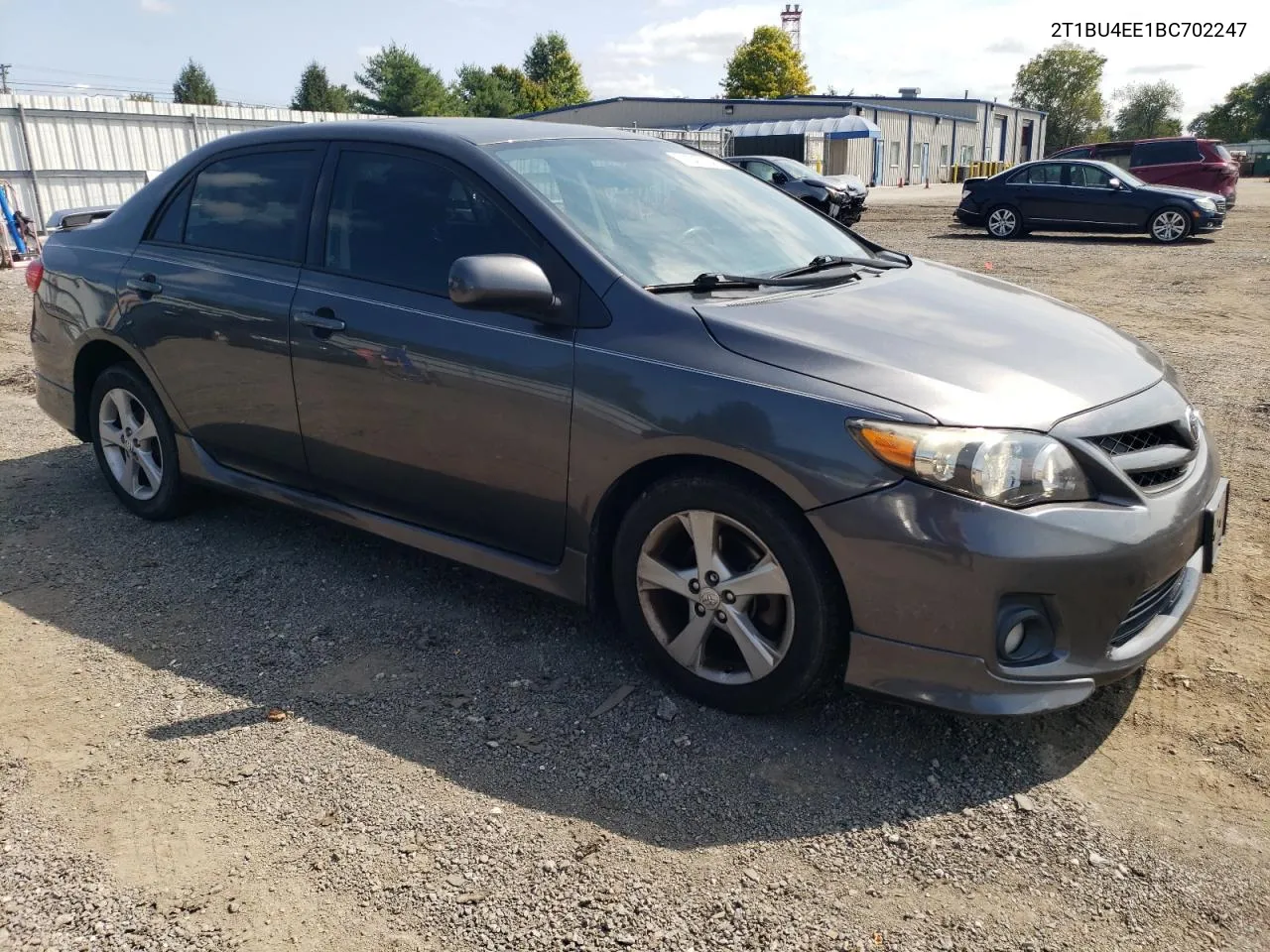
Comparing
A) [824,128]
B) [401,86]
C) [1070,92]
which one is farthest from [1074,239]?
[1070,92]

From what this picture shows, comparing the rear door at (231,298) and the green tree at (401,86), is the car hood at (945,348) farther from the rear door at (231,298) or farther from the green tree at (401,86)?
the green tree at (401,86)

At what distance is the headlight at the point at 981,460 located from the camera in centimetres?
253

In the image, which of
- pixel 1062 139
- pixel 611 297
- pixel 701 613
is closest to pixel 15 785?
pixel 701 613

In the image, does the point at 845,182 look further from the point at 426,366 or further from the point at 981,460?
the point at 981,460

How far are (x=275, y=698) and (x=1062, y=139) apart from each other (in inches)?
4313

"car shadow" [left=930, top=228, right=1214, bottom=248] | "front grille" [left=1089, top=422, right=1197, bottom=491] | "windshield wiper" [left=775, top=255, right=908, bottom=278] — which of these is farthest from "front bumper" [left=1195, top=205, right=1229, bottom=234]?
"front grille" [left=1089, top=422, right=1197, bottom=491]

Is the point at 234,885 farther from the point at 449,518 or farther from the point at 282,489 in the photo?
the point at 282,489

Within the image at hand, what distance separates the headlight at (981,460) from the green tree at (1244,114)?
107662 mm

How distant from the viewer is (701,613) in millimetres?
3031

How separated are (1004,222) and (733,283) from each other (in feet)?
57.5

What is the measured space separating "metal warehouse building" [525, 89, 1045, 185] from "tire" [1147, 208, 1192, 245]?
98.2 ft

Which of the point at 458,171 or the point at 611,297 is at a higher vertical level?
the point at 458,171

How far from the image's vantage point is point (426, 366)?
11.2ft

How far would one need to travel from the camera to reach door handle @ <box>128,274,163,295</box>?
434cm
